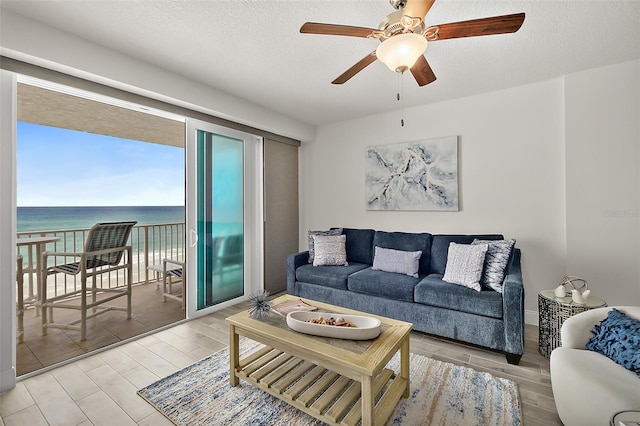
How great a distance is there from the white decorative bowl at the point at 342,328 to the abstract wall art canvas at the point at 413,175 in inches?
88.6

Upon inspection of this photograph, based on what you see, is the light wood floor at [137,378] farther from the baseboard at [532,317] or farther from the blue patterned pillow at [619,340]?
the blue patterned pillow at [619,340]

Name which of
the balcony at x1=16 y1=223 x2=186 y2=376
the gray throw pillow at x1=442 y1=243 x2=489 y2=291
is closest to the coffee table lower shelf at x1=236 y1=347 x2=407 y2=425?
the gray throw pillow at x1=442 y1=243 x2=489 y2=291

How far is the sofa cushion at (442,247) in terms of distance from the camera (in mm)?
2992

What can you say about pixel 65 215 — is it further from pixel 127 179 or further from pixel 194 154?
pixel 194 154

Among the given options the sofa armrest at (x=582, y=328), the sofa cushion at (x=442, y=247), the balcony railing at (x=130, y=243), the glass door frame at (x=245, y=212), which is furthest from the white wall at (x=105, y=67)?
the sofa armrest at (x=582, y=328)

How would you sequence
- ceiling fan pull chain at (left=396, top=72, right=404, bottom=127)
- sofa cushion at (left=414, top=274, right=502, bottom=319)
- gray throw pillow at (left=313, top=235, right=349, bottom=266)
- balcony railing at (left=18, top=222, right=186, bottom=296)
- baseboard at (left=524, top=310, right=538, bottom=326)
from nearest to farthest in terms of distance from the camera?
sofa cushion at (left=414, top=274, right=502, bottom=319) < ceiling fan pull chain at (left=396, top=72, right=404, bottom=127) < baseboard at (left=524, top=310, right=538, bottom=326) < gray throw pillow at (left=313, top=235, right=349, bottom=266) < balcony railing at (left=18, top=222, right=186, bottom=296)

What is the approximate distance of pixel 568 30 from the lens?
2.03 m

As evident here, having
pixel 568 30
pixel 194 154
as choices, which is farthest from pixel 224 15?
pixel 568 30

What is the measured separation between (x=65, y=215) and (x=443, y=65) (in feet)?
28.3

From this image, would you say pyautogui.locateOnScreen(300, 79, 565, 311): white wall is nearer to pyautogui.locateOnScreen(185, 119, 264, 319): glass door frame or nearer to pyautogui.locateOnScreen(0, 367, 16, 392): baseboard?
pyautogui.locateOnScreen(185, 119, 264, 319): glass door frame

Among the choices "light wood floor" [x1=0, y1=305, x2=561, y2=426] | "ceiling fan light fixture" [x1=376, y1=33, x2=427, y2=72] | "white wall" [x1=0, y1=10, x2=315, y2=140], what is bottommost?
"light wood floor" [x1=0, y1=305, x2=561, y2=426]

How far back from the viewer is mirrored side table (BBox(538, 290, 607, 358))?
7.00 feet

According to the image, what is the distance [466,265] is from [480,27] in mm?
1939

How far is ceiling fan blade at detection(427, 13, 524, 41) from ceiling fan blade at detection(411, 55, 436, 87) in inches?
9.2
